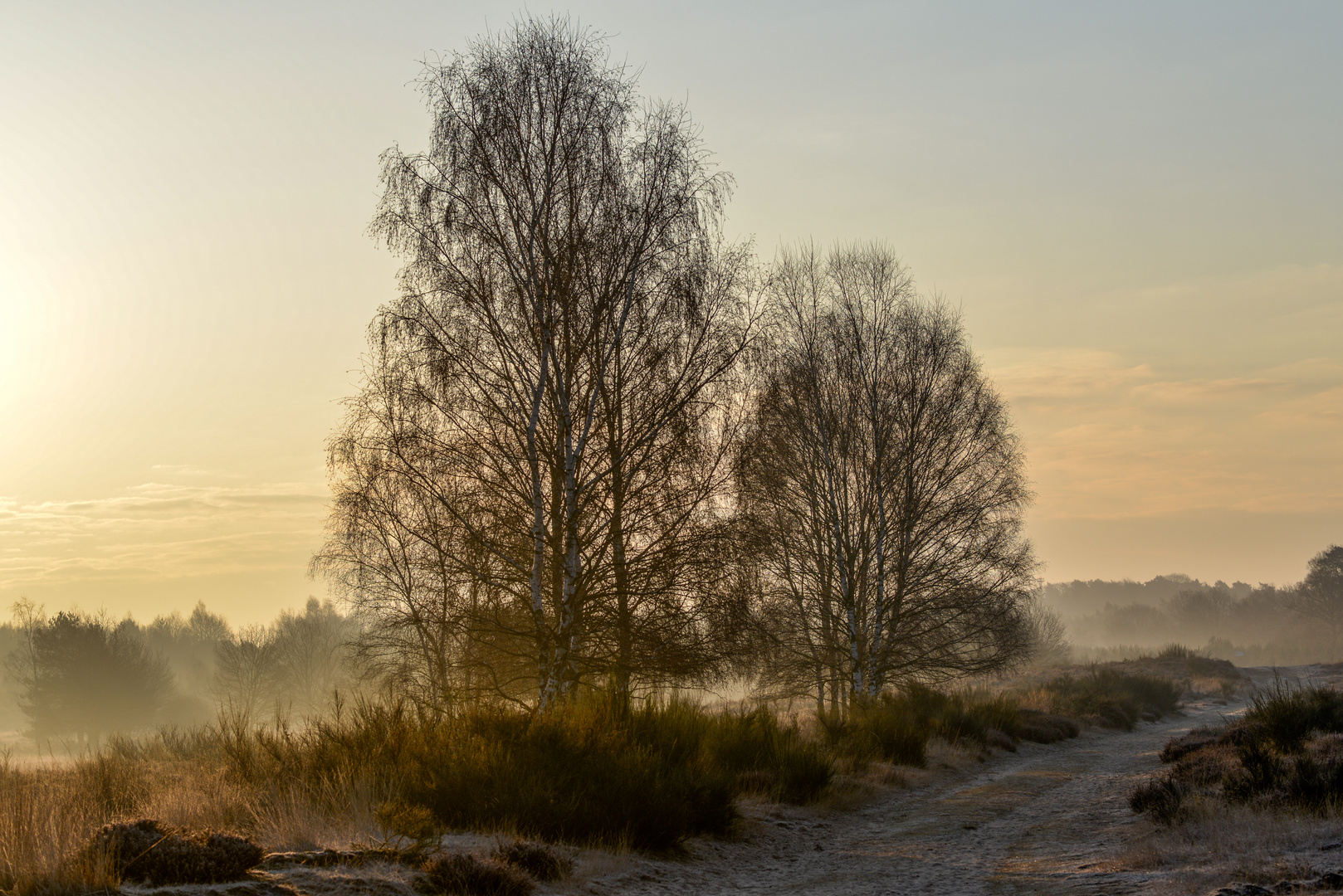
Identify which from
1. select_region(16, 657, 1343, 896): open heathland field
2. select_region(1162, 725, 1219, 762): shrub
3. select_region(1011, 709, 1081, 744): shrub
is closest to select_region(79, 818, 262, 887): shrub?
select_region(16, 657, 1343, 896): open heathland field

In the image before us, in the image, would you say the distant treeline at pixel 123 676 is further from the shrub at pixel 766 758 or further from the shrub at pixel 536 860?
the shrub at pixel 536 860

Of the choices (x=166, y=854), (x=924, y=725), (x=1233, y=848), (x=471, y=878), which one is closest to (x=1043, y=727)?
(x=924, y=725)

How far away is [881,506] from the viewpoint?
67.7 feet

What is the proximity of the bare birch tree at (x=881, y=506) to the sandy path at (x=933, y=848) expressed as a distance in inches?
231

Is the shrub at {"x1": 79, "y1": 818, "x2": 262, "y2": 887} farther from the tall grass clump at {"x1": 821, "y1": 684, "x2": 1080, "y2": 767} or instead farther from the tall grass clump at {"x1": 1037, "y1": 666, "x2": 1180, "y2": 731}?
the tall grass clump at {"x1": 1037, "y1": 666, "x2": 1180, "y2": 731}

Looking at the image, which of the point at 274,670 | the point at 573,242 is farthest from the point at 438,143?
the point at 274,670

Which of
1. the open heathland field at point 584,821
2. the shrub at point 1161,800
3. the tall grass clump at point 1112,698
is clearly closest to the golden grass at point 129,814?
the open heathland field at point 584,821

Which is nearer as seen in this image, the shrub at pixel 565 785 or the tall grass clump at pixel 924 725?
the shrub at pixel 565 785

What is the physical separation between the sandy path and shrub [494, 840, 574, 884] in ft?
0.55

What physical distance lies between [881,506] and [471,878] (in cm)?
1597

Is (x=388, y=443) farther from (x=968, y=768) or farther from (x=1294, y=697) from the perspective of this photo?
(x=1294, y=697)

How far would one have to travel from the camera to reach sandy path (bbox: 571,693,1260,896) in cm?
746

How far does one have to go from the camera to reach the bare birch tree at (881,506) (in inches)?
818

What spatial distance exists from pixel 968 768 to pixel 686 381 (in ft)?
31.8
